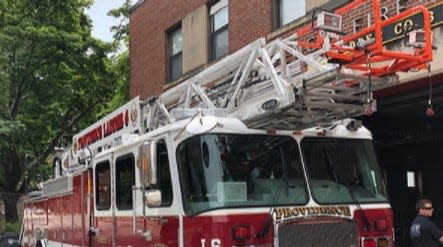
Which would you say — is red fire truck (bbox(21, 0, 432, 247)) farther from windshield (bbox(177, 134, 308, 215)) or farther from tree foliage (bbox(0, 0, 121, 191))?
tree foliage (bbox(0, 0, 121, 191))

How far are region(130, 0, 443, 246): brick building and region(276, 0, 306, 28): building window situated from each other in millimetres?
11

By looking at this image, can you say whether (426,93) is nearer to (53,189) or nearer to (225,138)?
(225,138)

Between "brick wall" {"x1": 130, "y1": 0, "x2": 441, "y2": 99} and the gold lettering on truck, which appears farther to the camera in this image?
"brick wall" {"x1": 130, "y1": 0, "x2": 441, "y2": 99}

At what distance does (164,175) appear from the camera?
5965 mm

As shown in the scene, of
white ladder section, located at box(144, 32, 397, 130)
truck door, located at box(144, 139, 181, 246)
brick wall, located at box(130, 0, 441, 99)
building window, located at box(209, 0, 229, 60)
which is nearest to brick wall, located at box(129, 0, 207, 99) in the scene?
brick wall, located at box(130, 0, 441, 99)

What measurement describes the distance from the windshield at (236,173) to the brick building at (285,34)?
3466 mm

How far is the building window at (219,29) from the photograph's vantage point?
14.3 m

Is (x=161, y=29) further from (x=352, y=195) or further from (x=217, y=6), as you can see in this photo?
(x=352, y=195)

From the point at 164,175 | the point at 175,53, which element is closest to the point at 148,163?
the point at 164,175

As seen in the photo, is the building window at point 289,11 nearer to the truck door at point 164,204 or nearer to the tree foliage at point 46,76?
the truck door at point 164,204

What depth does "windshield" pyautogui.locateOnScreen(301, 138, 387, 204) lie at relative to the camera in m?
6.15

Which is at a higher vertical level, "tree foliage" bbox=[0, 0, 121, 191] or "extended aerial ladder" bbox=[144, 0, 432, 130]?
"tree foliage" bbox=[0, 0, 121, 191]

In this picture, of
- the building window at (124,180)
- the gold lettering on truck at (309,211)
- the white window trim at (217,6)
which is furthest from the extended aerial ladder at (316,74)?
the white window trim at (217,6)

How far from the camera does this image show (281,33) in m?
11.8
